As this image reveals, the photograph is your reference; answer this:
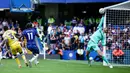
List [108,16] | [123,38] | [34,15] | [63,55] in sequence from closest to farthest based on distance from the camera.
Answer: [108,16] → [123,38] → [63,55] → [34,15]

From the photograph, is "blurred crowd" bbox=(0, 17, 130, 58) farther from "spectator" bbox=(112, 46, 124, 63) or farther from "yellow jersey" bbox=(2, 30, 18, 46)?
"yellow jersey" bbox=(2, 30, 18, 46)

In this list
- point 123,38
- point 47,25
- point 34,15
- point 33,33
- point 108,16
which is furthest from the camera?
point 34,15

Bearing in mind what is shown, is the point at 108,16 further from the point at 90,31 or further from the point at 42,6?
the point at 42,6

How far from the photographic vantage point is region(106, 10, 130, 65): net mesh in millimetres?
26859

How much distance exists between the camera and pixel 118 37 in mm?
28672

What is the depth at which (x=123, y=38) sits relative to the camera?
93.6 feet

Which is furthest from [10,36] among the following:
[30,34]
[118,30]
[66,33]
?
[66,33]

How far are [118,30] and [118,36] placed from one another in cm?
35

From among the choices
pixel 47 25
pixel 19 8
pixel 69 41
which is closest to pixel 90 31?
pixel 69 41

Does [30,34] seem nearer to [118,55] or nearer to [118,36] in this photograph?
[118,55]

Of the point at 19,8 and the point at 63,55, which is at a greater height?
the point at 19,8

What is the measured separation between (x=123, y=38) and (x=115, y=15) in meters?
1.96

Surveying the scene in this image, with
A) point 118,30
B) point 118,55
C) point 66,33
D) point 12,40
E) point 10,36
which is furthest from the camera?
point 66,33

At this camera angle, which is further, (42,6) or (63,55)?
(42,6)
